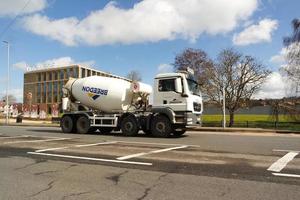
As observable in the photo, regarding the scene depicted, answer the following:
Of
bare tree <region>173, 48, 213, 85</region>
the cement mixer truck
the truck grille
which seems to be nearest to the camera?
the cement mixer truck

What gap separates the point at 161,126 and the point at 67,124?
6.74 m

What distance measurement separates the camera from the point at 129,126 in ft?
65.5

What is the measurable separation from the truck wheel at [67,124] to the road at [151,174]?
9.89 m

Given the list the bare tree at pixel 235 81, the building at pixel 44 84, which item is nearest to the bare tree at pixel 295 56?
the bare tree at pixel 235 81

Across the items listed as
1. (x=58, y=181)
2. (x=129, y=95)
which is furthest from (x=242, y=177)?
(x=129, y=95)

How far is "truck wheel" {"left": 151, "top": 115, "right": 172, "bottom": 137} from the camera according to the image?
18.7m

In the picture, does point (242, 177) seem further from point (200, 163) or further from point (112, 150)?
point (112, 150)

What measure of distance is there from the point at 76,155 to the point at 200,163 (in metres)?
3.91

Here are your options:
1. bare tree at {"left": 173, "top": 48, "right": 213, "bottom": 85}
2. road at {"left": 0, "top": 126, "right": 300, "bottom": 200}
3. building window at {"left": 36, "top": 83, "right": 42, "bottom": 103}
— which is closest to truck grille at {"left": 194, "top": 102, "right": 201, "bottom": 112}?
road at {"left": 0, "top": 126, "right": 300, "bottom": 200}

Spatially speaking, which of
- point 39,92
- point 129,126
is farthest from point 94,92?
point 39,92

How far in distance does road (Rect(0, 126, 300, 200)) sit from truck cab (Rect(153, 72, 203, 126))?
587 centimetres

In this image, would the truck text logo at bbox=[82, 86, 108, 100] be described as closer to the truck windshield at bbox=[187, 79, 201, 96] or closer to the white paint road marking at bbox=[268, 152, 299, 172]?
the truck windshield at bbox=[187, 79, 201, 96]

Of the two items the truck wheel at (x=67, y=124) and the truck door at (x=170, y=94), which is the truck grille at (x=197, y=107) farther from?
the truck wheel at (x=67, y=124)

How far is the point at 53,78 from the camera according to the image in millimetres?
109688
